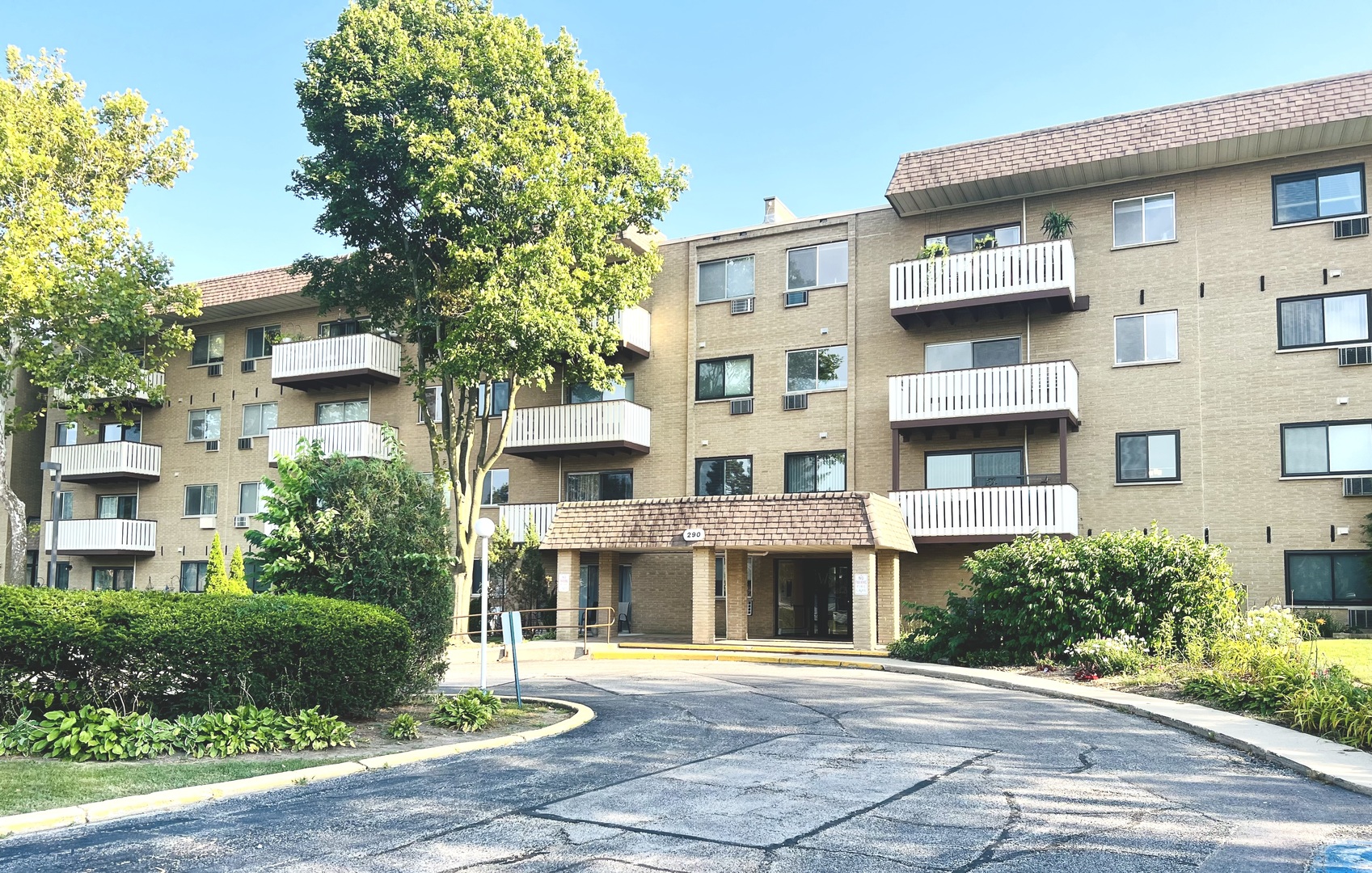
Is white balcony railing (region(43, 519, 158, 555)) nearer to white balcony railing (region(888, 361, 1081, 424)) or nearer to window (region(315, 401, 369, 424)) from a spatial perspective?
window (region(315, 401, 369, 424))

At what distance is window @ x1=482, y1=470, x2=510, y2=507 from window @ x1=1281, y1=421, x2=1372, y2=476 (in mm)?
19883

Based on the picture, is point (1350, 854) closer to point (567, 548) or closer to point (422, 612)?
point (422, 612)

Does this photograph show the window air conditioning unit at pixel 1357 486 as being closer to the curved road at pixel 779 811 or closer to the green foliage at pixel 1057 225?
the green foliage at pixel 1057 225

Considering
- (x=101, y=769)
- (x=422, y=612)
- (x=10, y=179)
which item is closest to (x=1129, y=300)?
(x=422, y=612)

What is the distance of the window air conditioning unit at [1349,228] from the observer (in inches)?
921

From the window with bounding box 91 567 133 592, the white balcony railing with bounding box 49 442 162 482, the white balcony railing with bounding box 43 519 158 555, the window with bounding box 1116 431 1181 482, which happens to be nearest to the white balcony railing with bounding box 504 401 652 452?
the window with bounding box 1116 431 1181 482

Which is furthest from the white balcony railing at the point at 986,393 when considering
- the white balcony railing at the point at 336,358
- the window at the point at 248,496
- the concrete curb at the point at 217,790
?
the window at the point at 248,496

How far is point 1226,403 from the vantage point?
24.2 metres

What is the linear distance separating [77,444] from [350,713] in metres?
32.3

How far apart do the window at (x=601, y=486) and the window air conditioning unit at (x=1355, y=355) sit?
1715 centimetres

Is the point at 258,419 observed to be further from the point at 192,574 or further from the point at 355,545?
the point at 355,545

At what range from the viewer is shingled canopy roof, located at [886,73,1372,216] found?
22.8 metres

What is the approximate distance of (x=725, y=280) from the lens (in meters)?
30.8

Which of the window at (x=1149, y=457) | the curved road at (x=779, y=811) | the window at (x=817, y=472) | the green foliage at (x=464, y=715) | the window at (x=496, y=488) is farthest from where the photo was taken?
the window at (x=496, y=488)
